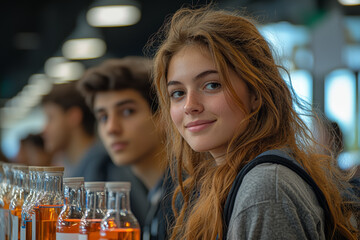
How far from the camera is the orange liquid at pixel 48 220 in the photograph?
1.19 m

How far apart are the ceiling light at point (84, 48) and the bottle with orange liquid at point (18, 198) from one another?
5.89 m

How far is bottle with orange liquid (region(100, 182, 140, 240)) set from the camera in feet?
3.43

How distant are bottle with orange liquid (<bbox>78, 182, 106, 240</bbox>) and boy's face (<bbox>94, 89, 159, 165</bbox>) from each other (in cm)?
145

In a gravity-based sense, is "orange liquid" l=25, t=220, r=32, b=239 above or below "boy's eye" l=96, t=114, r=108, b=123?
below

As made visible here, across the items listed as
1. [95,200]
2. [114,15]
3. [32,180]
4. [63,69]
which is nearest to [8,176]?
[32,180]

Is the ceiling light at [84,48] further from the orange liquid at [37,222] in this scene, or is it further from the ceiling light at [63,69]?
the orange liquid at [37,222]

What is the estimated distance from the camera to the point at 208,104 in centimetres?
135

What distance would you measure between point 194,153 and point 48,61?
300 inches

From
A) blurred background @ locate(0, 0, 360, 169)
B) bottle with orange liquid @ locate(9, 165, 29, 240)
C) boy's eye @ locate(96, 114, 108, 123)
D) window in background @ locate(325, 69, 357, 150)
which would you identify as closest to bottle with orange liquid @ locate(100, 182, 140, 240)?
bottle with orange liquid @ locate(9, 165, 29, 240)

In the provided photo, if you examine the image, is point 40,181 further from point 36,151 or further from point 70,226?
point 36,151

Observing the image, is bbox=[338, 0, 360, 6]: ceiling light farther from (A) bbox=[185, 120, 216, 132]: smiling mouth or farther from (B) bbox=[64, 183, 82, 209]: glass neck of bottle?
(B) bbox=[64, 183, 82, 209]: glass neck of bottle

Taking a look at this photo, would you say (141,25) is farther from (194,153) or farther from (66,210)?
(66,210)

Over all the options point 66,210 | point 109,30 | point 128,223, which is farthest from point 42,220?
point 109,30

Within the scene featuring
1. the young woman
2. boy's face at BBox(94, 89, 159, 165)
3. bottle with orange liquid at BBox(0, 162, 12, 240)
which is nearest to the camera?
the young woman
